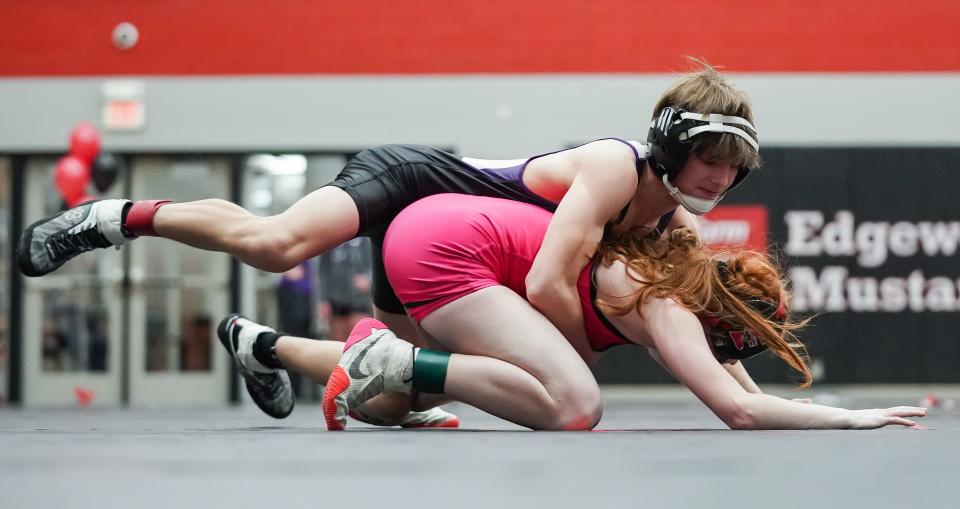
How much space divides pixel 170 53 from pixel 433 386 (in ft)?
20.6

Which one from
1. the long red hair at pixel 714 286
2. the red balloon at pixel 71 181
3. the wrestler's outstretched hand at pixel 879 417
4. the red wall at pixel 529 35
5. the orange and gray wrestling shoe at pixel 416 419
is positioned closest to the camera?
the wrestler's outstretched hand at pixel 879 417

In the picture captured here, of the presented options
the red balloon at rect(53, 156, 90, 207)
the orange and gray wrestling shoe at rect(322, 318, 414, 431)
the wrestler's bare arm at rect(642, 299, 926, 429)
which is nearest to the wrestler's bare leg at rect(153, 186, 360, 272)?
the orange and gray wrestling shoe at rect(322, 318, 414, 431)

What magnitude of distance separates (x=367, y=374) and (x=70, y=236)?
855 mm

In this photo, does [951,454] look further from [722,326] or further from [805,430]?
[722,326]

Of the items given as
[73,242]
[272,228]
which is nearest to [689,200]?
[272,228]

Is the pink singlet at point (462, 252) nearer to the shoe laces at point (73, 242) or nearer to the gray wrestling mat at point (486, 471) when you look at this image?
the gray wrestling mat at point (486, 471)

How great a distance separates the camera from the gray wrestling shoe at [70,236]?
9.29ft

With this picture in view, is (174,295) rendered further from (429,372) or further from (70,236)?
(429,372)

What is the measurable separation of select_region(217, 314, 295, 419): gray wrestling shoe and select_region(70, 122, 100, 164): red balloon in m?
4.62

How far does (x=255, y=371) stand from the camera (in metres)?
3.07

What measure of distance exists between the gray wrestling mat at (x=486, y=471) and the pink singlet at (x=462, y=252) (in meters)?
0.44

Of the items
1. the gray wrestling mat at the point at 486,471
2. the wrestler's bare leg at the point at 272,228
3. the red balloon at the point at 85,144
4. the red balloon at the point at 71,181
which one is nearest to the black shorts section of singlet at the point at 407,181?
the wrestler's bare leg at the point at 272,228

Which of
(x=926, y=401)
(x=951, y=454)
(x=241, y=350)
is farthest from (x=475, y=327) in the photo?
(x=926, y=401)

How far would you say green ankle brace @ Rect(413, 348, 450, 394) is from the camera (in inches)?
101
